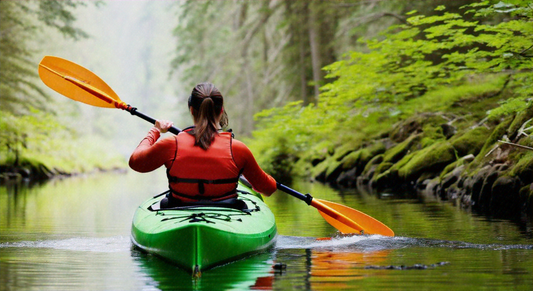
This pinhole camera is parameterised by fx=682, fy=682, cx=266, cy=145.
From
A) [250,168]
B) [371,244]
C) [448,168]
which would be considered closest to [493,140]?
[448,168]

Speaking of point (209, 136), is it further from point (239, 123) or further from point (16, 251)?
point (239, 123)

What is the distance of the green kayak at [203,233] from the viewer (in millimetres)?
4449

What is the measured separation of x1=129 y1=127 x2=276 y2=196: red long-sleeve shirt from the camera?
5.00 m

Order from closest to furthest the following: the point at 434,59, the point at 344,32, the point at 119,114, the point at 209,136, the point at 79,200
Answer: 1. the point at 209,136
2. the point at 79,200
3. the point at 434,59
4. the point at 344,32
5. the point at 119,114

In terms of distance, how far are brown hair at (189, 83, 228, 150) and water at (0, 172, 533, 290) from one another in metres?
0.96

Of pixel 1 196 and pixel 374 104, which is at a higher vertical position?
pixel 374 104

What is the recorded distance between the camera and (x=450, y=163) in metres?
12.6

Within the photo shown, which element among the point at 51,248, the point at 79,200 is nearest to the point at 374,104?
the point at 79,200

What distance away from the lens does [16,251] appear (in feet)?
19.0

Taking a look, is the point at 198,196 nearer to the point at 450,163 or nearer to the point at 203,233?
the point at 203,233

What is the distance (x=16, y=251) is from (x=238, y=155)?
2168 millimetres

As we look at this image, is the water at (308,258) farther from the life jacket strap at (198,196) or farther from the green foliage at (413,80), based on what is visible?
the green foliage at (413,80)

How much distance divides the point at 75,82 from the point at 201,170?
2.86 metres

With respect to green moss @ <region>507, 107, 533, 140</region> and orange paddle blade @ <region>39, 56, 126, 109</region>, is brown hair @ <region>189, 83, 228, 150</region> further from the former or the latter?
green moss @ <region>507, 107, 533, 140</region>
